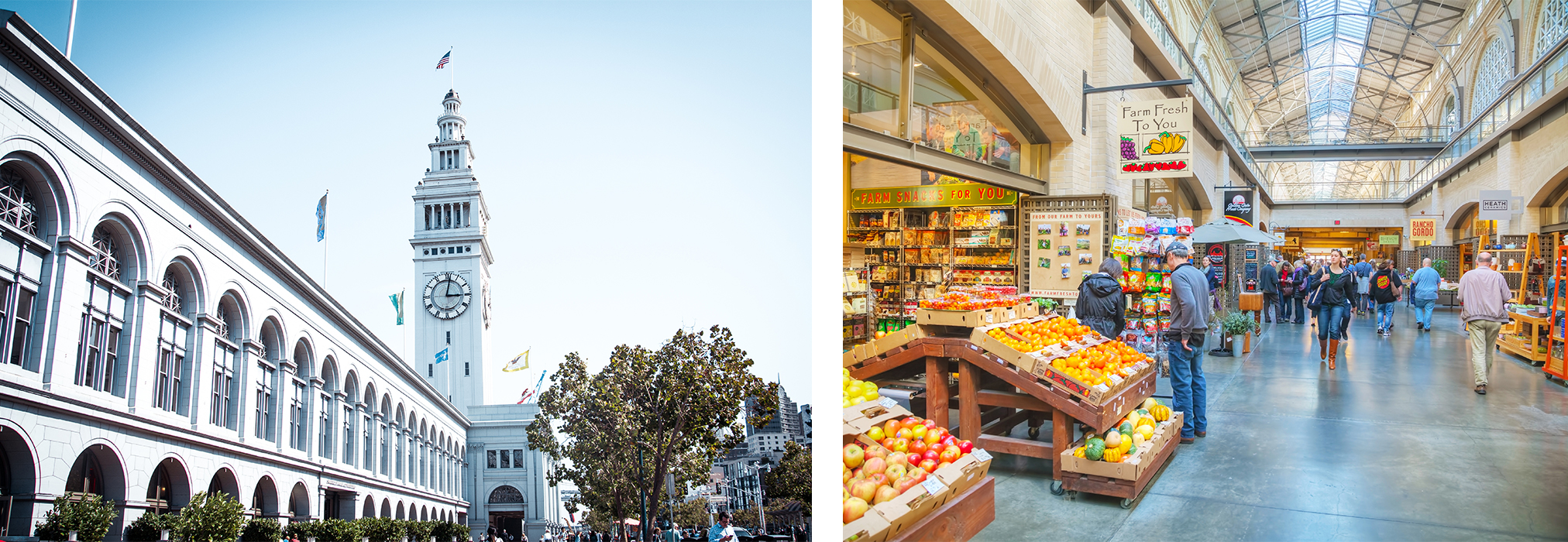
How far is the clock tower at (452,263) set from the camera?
13.1ft

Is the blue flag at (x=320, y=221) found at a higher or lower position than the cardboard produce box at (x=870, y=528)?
higher

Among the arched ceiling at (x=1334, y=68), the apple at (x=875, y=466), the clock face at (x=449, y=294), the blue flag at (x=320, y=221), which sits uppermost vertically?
the arched ceiling at (x=1334, y=68)

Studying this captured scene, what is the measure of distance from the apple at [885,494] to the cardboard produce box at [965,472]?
0.19 metres

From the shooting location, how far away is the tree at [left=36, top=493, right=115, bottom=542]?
2789mm

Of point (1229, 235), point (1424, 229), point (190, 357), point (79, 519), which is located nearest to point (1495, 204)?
point (1424, 229)

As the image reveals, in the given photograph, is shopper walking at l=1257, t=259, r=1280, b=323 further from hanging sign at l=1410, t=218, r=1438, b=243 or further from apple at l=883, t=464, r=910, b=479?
apple at l=883, t=464, r=910, b=479

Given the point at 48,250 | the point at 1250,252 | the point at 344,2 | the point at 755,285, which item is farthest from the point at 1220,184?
the point at 48,250

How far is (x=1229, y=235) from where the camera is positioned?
31.2ft

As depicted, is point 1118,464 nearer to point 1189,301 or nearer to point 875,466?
point 875,466

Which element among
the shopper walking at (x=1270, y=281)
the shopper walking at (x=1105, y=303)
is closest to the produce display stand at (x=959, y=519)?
the shopper walking at (x=1105, y=303)

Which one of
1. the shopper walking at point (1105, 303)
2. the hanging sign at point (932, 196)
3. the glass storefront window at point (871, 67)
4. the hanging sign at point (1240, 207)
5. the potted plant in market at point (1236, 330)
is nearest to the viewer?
the glass storefront window at point (871, 67)

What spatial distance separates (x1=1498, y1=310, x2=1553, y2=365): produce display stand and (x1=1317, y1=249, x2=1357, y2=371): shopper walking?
1258 millimetres

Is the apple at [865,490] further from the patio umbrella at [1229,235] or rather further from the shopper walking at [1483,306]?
the patio umbrella at [1229,235]

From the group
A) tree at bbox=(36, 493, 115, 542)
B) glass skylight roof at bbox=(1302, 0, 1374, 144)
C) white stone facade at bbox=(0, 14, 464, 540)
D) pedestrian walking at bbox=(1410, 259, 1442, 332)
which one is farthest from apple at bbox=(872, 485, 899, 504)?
glass skylight roof at bbox=(1302, 0, 1374, 144)
